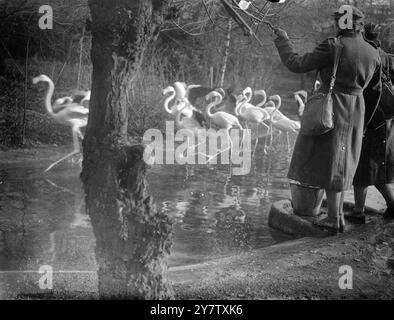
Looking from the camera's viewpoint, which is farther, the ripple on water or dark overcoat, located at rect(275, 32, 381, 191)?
the ripple on water

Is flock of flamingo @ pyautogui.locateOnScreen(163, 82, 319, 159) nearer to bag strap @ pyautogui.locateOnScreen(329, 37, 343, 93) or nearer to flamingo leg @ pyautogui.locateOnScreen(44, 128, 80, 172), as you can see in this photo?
flamingo leg @ pyautogui.locateOnScreen(44, 128, 80, 172)

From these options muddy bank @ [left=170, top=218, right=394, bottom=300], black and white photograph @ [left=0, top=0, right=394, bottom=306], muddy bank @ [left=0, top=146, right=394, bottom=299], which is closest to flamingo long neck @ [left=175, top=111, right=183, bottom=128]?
black and white photograph @ [left=0, top=0, right=394, bottom=306]

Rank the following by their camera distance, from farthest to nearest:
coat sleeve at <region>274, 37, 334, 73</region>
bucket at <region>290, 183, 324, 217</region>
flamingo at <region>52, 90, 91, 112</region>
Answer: flamingo at <region>52, 90, 91, 112</region> < bucket at <region>290, 183, 324, 217</region> < coat sleeve at <region>274, 37, 334, 73</region>

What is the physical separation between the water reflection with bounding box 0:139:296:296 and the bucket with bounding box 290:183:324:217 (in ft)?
1.12

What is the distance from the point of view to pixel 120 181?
314 cm

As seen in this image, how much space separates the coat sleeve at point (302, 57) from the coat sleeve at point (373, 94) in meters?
0.64

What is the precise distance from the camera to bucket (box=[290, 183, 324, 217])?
18.2 ft

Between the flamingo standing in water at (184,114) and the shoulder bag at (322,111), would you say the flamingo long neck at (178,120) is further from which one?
the shoulder bag at (322,111)

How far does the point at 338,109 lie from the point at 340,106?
29 millimetres

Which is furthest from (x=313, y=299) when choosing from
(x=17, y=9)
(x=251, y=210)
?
(x=17, y=9)

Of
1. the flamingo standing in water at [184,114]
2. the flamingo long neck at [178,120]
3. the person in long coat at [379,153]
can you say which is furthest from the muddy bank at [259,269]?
the flamingo standing in water at [184,114]

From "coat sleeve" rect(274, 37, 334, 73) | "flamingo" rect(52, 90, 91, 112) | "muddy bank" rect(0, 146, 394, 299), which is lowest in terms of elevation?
"muddy bank" rect(0, 146, 394, 299)

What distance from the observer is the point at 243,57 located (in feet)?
58.2
